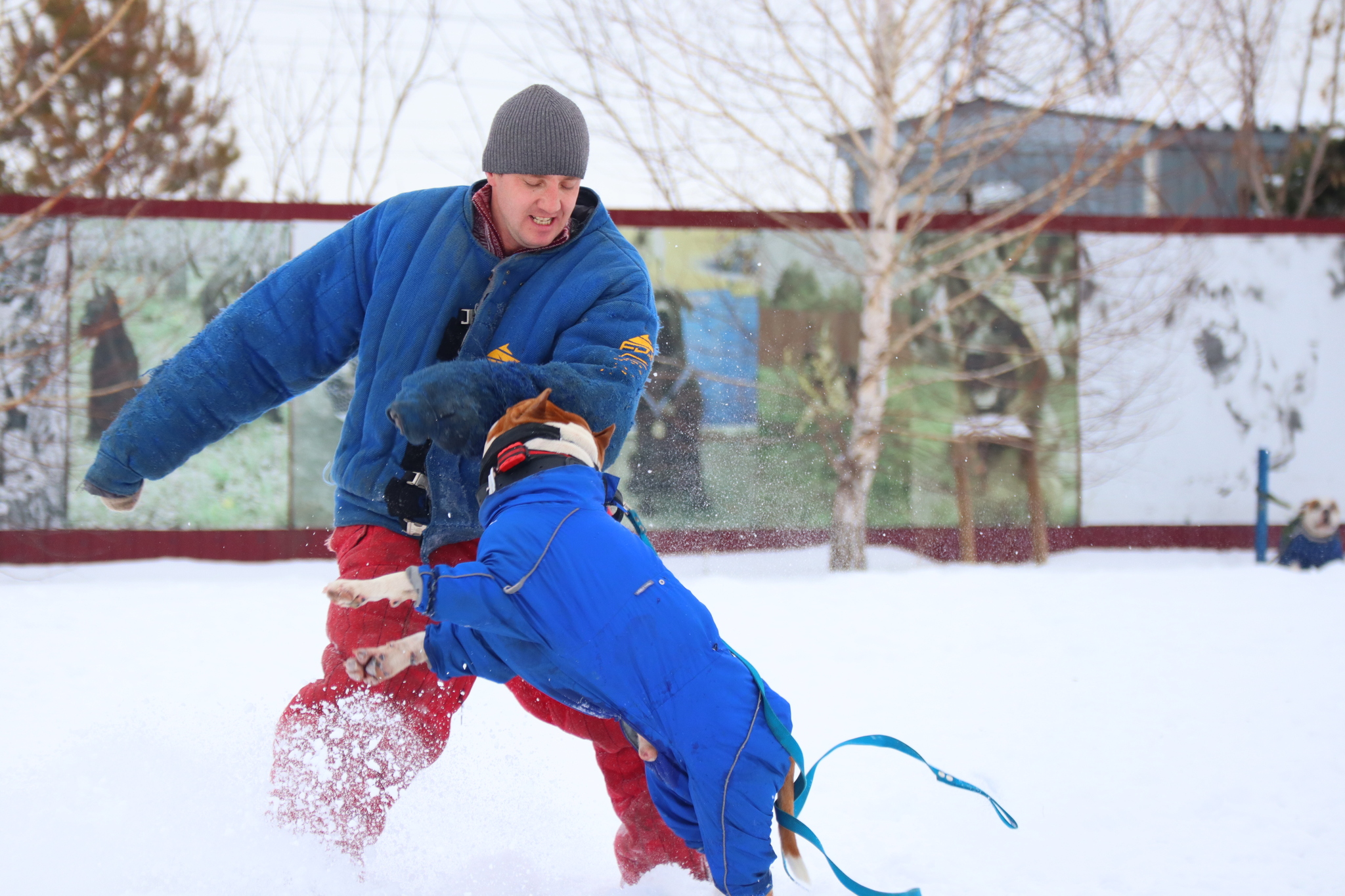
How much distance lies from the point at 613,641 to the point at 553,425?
0.43 m

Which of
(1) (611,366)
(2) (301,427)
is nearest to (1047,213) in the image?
(2) (301,427)

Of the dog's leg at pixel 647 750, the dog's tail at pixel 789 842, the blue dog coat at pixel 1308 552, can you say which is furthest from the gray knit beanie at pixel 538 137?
the blue dog coat at pixel 1308 552

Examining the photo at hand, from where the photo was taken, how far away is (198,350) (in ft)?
7.64

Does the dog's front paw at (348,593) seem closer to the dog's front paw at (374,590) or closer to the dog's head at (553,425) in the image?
the dog's front paw at (374,590)

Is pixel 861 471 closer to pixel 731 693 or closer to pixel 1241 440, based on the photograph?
pixel 1241 440

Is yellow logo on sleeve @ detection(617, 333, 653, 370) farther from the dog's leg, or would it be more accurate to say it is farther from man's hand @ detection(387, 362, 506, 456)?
the dog's leg

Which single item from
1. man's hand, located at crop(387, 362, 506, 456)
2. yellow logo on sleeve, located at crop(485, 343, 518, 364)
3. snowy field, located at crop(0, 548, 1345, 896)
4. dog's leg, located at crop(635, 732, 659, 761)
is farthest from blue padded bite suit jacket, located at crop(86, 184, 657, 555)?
snowy field, located at crop(0, 548, 1345, 896)

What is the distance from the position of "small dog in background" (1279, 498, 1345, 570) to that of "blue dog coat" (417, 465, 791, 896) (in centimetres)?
735

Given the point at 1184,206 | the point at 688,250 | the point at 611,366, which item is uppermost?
the point at 1184,206

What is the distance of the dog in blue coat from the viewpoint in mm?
1800

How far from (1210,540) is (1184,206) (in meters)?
12.8

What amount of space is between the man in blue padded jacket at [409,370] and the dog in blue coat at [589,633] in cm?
22

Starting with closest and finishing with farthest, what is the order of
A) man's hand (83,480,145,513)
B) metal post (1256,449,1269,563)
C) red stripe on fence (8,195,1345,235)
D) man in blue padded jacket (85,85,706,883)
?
man in blue padded jacket (85,85,706,883), man's hand (83,480,145,513), red stripe on fence (8,195,1345,235), metal post (1256,449,1269,563)

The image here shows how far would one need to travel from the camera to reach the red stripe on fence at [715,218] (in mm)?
7301
